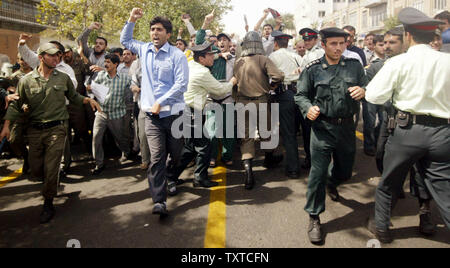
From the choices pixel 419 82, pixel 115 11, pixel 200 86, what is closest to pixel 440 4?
pixel 115 11

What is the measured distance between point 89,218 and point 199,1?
2178 cm

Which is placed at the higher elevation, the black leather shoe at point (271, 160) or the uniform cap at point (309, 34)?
the uniform cap at point (309, 34)

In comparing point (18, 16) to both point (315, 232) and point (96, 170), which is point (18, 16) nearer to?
point (96, 170)

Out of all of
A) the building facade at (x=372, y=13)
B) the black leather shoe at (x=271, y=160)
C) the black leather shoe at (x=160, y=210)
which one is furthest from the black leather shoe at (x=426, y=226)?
the building facade at (x=372, y=13)

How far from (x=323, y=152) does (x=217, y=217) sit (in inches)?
55.0

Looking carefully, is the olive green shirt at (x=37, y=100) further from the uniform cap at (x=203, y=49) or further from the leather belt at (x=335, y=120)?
the leather belt at (x=335, y=120)

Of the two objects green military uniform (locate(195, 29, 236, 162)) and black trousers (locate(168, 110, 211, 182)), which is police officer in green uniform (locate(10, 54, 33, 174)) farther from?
green military uniform (locate(195, 29, 236, 162))

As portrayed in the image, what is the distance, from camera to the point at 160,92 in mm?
3908

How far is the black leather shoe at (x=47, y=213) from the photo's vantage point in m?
3.69

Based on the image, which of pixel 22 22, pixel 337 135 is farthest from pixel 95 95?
pixel 22 22

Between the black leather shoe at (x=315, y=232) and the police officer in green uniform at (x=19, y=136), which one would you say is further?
the police officer in green uniform at (x=19, y=136)

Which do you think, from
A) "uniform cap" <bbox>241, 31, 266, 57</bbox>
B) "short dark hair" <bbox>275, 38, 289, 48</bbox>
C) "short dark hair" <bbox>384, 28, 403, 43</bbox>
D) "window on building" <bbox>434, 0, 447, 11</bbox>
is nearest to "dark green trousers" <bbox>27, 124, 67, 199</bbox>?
"uniform cap" <bbox>241, 31, 266, 57</bbox>

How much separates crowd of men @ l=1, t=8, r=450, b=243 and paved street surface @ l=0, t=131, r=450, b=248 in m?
0.19

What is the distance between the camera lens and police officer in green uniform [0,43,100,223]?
384cm
